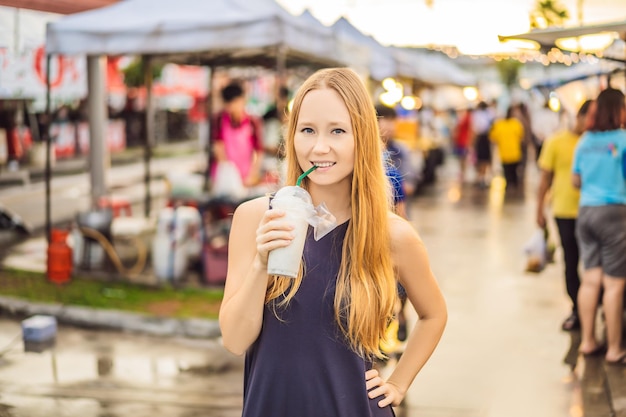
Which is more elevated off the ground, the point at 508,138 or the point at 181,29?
the point at 181,29

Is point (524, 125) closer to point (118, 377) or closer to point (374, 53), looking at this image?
point (374, 53)

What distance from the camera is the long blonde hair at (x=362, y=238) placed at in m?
2.06

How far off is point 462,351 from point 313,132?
4603 mm

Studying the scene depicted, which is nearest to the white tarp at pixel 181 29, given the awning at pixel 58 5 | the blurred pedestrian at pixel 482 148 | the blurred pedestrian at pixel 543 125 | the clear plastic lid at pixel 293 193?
the awning at pixel 58 5

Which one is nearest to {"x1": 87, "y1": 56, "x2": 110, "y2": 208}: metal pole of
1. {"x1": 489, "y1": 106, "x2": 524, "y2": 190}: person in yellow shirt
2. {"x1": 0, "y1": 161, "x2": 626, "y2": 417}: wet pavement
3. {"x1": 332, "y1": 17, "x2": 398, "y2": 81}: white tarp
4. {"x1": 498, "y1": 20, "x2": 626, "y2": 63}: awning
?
{"x1": 332, "y1": 17, "x2": 398, "y2": 81}: white tarp

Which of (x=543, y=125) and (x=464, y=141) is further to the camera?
(x=464, y=141)

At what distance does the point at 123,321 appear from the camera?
6.89 m

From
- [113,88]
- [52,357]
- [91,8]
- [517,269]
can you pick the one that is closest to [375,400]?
[52,357]

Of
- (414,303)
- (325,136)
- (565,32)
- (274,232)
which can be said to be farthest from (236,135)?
(274,232)

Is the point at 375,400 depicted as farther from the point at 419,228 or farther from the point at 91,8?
the point at 419,228

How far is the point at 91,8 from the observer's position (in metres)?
9.52

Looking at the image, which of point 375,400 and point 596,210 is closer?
point 375,400

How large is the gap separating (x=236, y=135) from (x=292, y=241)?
7.00m

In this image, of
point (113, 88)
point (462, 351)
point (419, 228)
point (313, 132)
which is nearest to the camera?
point (313, 132)
